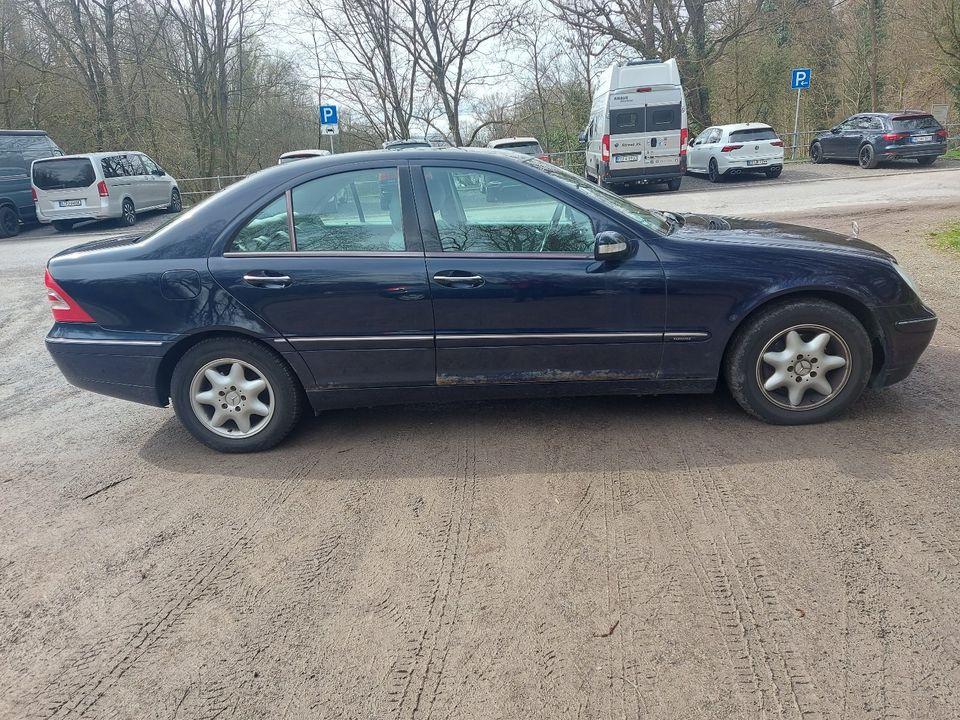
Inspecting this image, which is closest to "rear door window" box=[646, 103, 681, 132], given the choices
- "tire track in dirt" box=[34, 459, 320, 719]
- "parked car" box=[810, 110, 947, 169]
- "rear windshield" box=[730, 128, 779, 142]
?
"rear windshield" box=[730, 128, 779, 142]

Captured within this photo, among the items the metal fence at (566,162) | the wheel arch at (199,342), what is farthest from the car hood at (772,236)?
the metal fence at (566,162)

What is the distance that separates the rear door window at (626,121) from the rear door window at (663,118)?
226mm

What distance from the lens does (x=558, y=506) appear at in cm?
361

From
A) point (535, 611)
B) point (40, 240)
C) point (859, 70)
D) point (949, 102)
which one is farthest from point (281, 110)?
point (535, 611)

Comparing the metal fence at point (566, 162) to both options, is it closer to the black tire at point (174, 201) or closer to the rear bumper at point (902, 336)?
the black tire at point (174, 201)

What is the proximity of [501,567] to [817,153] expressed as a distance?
86.6 feet

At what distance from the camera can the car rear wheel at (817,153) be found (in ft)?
83.6

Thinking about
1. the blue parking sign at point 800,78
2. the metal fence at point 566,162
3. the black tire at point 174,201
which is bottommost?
the black tire at point 174,201

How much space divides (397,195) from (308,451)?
5.08 feet

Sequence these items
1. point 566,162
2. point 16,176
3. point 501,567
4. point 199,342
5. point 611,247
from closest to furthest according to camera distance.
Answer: point 501,567, point 611,247, point 199,342, point 16,176, point 566,162

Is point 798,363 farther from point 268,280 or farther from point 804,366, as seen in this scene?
point 268,280

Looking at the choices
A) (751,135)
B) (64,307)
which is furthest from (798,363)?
(751,135)

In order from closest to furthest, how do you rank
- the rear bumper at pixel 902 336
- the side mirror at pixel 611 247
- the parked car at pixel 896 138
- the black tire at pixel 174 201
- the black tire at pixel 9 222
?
the side mirror at pixel 611 247
the rear bumper at pixel 902 336
the black tire at pixel 9 222
the parked car at pixel 896 138
the black tire at pixel 174 201

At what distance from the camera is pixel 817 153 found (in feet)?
84.6
